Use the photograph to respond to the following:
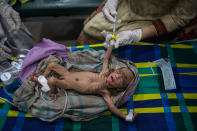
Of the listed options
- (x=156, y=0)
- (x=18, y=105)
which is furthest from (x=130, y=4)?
(x=18, y=105)

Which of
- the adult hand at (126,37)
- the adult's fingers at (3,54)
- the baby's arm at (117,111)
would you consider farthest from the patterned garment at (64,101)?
the adult's fingers at (3,54)

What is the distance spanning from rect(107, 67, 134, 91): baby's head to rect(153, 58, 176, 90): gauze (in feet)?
1.14

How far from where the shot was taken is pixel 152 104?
1364mm

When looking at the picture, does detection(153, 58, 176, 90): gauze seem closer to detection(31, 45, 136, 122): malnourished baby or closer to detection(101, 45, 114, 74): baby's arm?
detection(31, 45, 136, 122): malnourished baby

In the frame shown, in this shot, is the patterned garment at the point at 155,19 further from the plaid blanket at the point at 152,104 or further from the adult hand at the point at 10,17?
the adult hand at the point at 10,17

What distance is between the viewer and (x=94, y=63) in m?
1.57

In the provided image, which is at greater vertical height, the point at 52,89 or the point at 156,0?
the point at 156,0

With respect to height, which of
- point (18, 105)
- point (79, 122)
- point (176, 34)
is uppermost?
point (176, 34)

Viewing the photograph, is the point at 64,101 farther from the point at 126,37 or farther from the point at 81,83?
the point at 126,37

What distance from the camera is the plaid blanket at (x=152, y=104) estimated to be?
50.6 inches

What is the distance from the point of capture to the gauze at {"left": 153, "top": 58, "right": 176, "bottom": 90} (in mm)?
1403

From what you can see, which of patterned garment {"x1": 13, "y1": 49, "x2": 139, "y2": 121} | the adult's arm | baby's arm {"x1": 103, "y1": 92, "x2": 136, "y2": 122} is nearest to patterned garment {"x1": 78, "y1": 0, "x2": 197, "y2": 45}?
the adult's arm

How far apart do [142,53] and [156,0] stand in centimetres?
52

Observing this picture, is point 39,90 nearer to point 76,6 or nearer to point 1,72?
point 1,72
